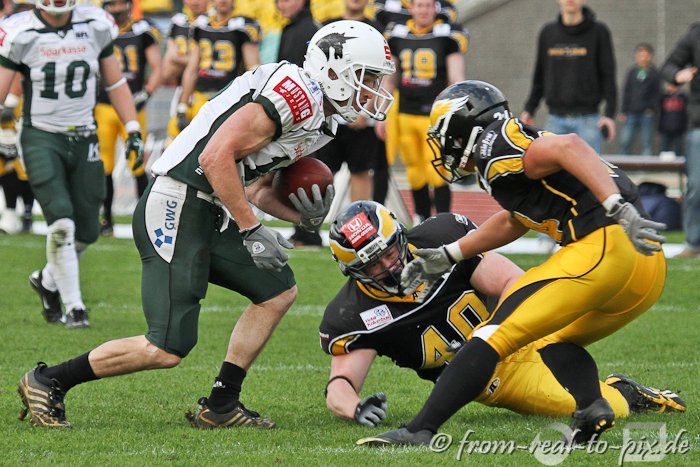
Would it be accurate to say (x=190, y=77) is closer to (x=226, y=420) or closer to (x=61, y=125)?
(x=61, y=125)

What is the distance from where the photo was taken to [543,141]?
3811mm

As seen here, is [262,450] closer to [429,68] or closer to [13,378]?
[13,378]

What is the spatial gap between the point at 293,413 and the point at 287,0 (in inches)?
223

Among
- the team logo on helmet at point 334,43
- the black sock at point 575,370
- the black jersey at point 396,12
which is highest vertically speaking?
the team logo on helmet at point 334,43

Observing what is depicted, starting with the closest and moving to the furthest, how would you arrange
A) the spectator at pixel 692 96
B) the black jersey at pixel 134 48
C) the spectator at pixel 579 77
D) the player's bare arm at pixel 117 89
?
the player's bare arm at pixel 117 89 → the spectator at pixel 692 96 → the spectator at pixel 579 77 → the black jersey at pixel 134 48

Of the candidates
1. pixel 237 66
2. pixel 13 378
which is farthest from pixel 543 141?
pixel 237 66

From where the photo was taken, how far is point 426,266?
4195mm

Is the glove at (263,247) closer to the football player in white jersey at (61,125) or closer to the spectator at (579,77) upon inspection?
the football player in white jersey at (61,125)

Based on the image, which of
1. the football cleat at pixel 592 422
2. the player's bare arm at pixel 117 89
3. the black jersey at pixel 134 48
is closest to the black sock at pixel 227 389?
the football cleat at pixel 592 422

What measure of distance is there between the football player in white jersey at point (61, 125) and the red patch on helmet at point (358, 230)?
2628 mm

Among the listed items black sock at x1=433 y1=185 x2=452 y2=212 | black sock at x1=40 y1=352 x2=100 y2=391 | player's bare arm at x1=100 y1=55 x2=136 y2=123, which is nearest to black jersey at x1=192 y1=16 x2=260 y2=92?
→ black sock at x1=433 y1=185 x2=452 y2=212

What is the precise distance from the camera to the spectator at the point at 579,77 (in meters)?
9.60

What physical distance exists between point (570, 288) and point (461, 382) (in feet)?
1.51

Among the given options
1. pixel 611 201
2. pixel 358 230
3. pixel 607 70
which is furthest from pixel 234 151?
pixel 607 70
